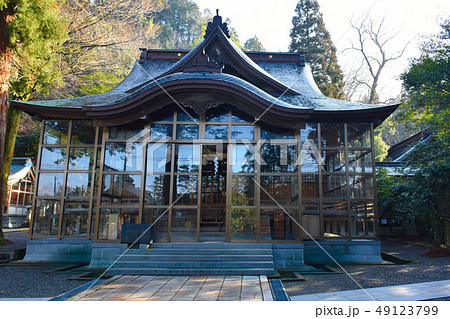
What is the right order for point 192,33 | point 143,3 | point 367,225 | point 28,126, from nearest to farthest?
point 367,225, point 143,3, point 28,126, point 192,33

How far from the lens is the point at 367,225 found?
8.70 meters

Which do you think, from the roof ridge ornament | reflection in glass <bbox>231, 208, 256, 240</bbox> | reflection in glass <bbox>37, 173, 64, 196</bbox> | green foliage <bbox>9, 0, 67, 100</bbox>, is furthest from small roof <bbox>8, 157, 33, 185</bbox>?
reflection in glass <bbox>231, 208, 256, 240</bbox>

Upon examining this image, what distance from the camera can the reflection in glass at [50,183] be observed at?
8.95 m

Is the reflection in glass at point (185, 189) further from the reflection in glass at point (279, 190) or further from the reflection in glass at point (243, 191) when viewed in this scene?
the reflection in glass at point (279, 190)

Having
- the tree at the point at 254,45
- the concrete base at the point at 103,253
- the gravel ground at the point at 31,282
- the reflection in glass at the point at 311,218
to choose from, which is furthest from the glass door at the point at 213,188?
the tree at the point at 254,45

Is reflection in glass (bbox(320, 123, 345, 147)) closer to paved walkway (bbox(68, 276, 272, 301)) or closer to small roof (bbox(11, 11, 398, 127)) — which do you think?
small roof (bbox(11, 11, 398, 127))

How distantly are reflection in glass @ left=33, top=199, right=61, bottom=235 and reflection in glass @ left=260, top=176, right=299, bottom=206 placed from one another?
5.92 metres

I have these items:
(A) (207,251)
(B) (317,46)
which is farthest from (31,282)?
(B) (317,46)

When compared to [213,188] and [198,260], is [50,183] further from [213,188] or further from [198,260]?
[213,188]

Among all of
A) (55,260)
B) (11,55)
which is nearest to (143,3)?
(11,55)

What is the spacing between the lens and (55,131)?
367 inches

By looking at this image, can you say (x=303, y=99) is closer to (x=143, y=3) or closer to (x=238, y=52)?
(x=238, y=52)

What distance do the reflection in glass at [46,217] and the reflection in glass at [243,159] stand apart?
5.28 m

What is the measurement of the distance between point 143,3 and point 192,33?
1018 inches
